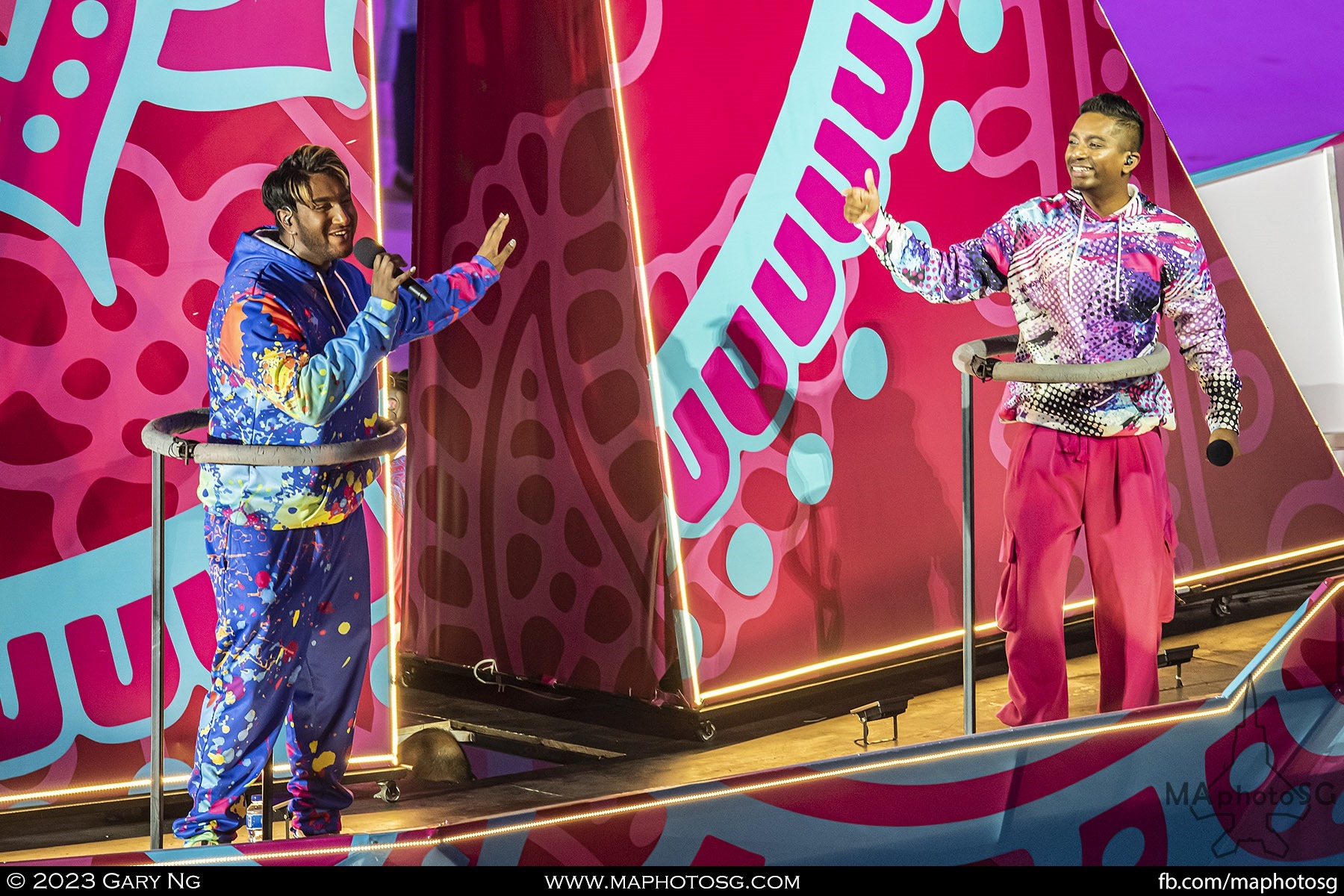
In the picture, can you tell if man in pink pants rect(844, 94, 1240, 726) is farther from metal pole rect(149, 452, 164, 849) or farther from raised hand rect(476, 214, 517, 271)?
metal pole rect(149, 452, 164, 849)

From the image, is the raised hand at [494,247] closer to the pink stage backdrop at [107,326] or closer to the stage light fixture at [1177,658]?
the pink stage backdrop at [107,326]

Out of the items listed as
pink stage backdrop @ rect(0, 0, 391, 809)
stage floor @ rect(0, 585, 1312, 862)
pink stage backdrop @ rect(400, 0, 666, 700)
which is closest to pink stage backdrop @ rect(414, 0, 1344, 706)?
pink stage backdrop @ rect(400, 0, 666, 700)

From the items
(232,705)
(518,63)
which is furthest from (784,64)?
(232,705)

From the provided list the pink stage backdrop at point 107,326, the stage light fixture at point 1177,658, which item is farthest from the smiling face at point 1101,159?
the pink stage backdrop at point 107,326

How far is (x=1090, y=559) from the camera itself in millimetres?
3244

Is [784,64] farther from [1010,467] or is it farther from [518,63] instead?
[1010,467]

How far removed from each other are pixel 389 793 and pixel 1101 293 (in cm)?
196

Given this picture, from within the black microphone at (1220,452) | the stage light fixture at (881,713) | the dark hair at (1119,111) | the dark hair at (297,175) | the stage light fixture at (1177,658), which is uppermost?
the dark hair at (1119,111)

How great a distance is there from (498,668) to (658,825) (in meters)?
2.61

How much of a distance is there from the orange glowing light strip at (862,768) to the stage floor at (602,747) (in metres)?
1.04

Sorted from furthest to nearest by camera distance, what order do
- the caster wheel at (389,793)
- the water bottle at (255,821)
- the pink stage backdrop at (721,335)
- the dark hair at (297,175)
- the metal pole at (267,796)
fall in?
1. the pink stage backdrop at (721,335)
2. the caster wheel at (389,793)
3. the water bottle at (255,821)
4. the metal pole at (267,796)
5. the dark hair at (297,175)

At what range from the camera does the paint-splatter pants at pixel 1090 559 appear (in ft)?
10.5

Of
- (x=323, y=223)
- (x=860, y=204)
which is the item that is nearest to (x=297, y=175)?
(x=323, y=223)

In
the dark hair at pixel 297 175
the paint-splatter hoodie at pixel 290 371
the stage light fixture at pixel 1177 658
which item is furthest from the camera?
the stage light fixture at pixel 1177 658
